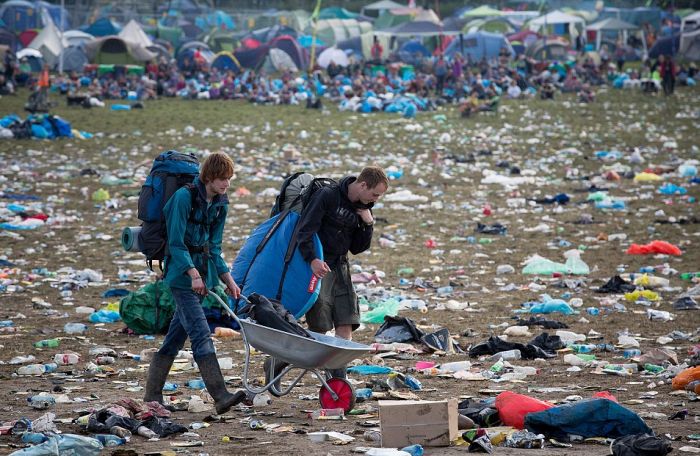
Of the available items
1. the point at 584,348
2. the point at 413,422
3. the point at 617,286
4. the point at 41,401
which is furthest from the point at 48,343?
the point at 617,286

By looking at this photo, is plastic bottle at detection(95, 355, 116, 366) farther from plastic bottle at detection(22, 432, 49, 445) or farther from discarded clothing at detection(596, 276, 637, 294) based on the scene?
discarded clothing at detection(596, 276, 637, 294)

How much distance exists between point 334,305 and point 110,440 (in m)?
1.66

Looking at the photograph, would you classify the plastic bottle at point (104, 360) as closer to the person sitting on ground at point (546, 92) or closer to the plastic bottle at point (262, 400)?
the plastic bottle at point (262, 400)

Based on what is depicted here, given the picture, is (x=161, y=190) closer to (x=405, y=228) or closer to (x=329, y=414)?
(x=329, y=414)

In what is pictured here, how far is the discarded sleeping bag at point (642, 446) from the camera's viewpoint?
489 cm

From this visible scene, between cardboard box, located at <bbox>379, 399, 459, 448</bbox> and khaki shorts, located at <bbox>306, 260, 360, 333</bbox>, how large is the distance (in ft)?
4.03

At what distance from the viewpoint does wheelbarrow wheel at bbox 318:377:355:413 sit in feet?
20.1

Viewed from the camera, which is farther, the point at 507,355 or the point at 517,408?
the point at 507,355

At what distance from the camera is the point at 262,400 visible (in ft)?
21.2

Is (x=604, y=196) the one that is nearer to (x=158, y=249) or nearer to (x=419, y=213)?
(x=419, y=213)

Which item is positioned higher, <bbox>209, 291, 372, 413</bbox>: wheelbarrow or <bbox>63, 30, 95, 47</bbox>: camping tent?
<bbox>209, 291, 372, 413</bbox>: wheelbarrow

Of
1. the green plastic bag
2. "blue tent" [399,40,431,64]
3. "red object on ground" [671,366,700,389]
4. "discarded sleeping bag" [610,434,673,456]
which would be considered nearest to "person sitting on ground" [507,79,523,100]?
"blue tent" [399,40,431,64]

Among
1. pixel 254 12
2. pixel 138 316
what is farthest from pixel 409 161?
pixel 254 12

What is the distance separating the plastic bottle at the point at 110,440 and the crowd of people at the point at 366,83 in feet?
80.3
